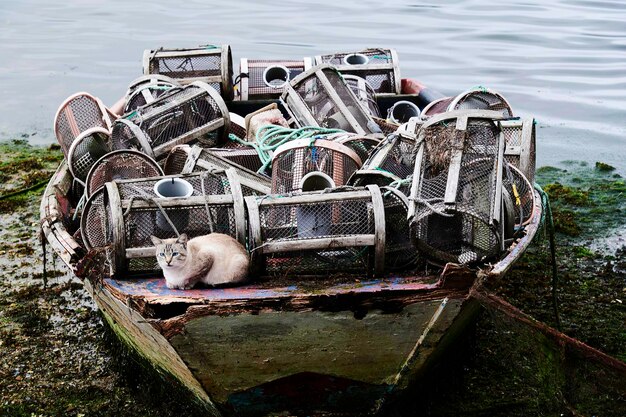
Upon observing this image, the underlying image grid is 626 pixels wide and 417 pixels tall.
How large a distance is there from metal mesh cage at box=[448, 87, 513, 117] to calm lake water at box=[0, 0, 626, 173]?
12.9ft

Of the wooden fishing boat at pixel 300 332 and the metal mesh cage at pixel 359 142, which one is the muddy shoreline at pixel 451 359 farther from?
the metal mesh cage at pixel 359 142

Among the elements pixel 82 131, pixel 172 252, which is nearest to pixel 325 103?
pixel 82 131

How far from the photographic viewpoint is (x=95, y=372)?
17.5 feet

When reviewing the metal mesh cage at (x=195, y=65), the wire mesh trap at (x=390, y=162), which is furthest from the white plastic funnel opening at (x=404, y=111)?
the wire mesh trap at (x=390, y=162)

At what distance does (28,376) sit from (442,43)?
40.7 ft

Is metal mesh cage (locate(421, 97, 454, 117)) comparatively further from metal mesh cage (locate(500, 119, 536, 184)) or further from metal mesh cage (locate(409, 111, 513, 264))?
metal mesh cage (locate(409, 111, 513, 264))

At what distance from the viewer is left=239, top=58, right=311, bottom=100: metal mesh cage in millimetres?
8079

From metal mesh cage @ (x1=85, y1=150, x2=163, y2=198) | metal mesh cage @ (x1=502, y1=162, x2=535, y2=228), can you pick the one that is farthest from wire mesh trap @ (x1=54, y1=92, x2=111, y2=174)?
metal mesh cage @ (x1=502, y1=162, x2=535, y2=228)

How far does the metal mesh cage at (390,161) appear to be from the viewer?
194 inches

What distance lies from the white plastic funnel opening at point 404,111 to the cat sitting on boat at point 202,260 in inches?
136

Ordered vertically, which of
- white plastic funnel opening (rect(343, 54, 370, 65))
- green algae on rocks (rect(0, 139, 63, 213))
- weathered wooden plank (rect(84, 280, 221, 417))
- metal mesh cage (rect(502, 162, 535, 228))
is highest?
white plastic funnel opening (rect(343, 54, 370, 65))

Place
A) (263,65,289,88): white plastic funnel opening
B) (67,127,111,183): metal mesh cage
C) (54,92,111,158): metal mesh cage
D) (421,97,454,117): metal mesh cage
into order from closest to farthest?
1. (67,127,111,183): metal mesh cage
2. (54,92,111,158): metal mesh cage
3. (421,97,454,117): metal mesh cage
4. (263,65,289,88): white plastic funnel opening

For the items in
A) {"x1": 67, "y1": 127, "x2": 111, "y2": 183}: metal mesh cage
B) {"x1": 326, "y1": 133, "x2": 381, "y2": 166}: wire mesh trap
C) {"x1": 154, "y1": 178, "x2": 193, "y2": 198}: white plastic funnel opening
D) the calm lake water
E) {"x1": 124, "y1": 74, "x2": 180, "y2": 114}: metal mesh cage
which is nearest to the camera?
{"x1": 154, "y1": 178, "x2": 193, "y2": 198}: white plastic funnel opening

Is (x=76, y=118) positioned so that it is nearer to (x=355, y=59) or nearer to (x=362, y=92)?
(x=362, y=92)
